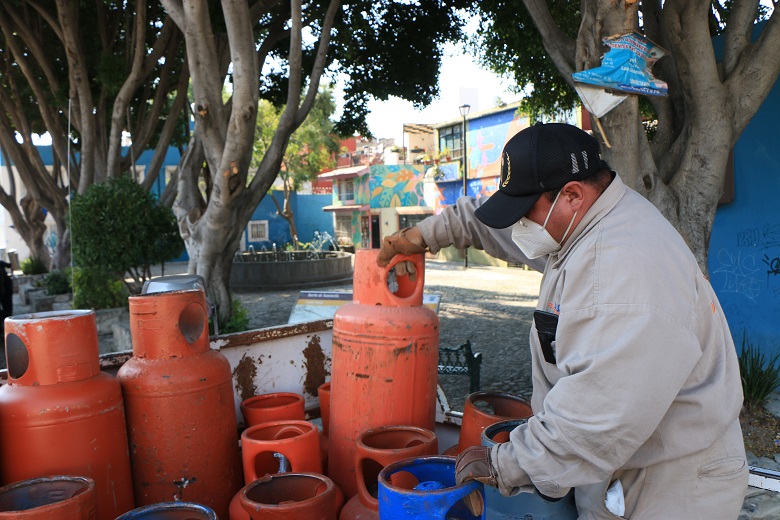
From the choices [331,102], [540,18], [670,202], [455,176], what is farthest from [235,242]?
[331,102]

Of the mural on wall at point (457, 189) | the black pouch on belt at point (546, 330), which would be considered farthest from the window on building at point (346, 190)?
the black pouch on belt at point (546, 330)

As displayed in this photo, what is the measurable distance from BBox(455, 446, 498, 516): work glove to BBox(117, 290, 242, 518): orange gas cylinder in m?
1.14

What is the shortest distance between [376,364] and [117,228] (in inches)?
278

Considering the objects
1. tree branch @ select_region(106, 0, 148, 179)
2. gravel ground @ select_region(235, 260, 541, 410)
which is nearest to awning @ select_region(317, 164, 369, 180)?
gravel ground @ select_region(235, 260, 541, 410)

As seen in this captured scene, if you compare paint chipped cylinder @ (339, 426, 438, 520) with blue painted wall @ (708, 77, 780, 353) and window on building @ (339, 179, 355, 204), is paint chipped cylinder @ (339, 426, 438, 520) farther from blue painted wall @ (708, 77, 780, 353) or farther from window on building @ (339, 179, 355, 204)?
window on building @ (339, 179, 355, 204)

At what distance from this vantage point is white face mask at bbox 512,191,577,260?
5.85 ft

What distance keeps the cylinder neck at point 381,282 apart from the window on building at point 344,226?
33069 mm

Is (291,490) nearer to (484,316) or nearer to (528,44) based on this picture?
(528,44)

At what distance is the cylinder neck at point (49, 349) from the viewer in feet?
7.07

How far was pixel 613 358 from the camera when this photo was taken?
1.45 m

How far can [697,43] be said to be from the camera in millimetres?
5008

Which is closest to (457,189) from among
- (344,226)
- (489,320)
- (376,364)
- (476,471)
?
(344,226)

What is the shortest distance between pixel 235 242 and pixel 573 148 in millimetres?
6016

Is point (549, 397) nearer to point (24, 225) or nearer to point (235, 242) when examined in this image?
point (235, 242)
